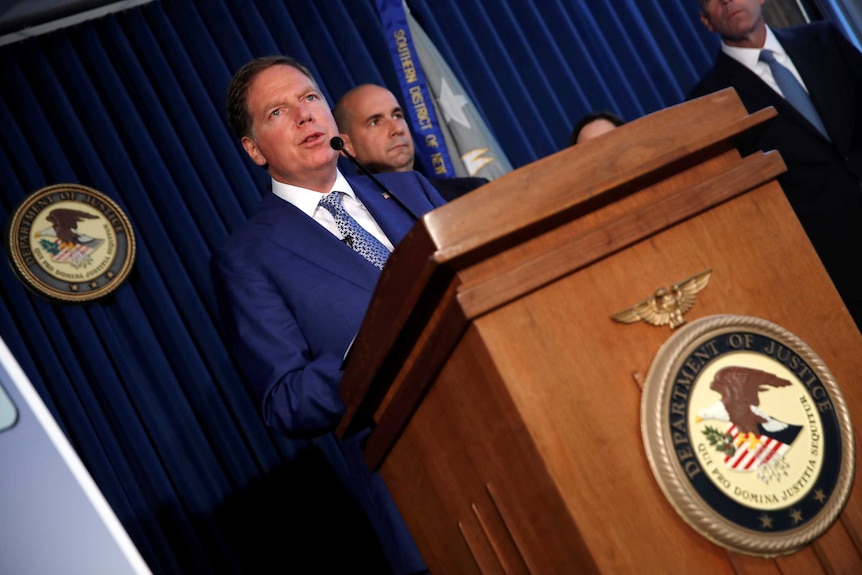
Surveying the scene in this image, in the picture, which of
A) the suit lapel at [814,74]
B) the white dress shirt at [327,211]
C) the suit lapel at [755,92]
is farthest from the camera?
the suit lapel at [814,74]

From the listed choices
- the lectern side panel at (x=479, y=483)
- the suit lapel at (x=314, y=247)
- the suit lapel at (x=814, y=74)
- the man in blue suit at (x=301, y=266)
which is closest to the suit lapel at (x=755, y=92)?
the suit lapel at (x=814, y=74)

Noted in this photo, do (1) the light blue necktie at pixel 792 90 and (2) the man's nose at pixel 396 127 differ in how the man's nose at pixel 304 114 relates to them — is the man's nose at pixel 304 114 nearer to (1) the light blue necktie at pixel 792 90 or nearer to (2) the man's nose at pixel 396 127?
(2) the man's nose at pixel 396 127

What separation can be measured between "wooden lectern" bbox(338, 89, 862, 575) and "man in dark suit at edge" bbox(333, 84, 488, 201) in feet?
7.43

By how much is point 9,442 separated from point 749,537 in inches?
35.4

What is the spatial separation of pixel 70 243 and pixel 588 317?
324 cm

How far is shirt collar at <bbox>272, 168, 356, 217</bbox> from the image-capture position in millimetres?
2061

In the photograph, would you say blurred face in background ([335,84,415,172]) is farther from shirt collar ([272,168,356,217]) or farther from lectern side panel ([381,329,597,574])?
lectern side panel ([381,329,597,574])

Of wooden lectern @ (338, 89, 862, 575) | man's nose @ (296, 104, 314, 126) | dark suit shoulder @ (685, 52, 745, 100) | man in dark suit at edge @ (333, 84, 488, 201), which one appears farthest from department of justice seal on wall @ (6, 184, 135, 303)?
wooden lectern @ (338, 89, 862, 575)

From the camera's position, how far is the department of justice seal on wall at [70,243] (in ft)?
12.1

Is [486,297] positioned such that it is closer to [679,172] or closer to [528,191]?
[528,191]

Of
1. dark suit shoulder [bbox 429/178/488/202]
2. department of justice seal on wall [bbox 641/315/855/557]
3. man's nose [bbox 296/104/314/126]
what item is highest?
man's nose [bbox 296/104/314/126]

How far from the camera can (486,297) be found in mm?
965

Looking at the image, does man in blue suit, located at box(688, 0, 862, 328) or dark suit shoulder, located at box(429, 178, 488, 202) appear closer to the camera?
man in blue suit, located at box(688, 0, 862, 328)

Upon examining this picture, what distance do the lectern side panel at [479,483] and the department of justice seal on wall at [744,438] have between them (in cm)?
13
